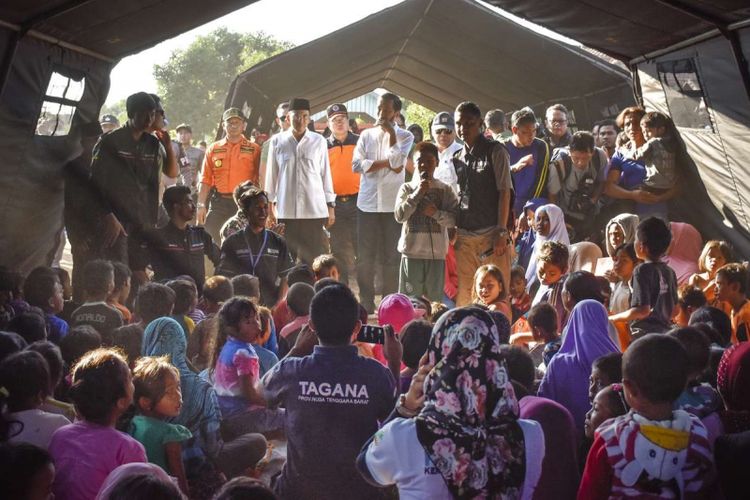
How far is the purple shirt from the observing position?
372 cm

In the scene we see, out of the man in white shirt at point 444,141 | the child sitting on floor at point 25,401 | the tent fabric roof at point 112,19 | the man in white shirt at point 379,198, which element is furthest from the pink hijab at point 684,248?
the child sitting on floor at point 25,401

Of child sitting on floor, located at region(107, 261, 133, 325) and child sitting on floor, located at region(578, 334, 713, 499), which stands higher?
child sitting on floor, located at region(107, 261, 133, 325)

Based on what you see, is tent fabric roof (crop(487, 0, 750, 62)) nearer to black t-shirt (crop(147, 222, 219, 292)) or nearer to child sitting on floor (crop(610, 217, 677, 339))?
child sitting on floor (crop(610, 217, 677, 339))

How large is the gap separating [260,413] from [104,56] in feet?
16.6

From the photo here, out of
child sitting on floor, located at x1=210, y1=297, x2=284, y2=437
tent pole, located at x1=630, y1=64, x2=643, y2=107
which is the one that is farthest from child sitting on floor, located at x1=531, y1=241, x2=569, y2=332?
tent pole, located at x1=630, y1=64, x2=643, y2=107

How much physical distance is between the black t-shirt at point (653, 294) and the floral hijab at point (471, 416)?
3.28 m

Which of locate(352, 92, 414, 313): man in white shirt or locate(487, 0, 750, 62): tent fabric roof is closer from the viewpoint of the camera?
locate(487, 0, 750, 62): tent fabric roof

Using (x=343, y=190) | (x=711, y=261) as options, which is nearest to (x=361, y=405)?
(x=711, y=261)

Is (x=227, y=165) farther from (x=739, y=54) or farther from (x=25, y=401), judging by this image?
(x=25, y=401)

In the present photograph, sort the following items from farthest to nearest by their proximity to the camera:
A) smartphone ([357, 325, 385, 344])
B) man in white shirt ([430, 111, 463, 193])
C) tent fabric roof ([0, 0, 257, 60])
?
man in white shirt ([430, 111, 463, 193])
tent fabric roof ([0, 0, 257, 60])
smartphone ([357, 325, 385, 344])

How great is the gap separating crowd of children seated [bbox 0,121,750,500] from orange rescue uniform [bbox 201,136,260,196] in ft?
15.8

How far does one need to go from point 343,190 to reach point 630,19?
13.5 feet

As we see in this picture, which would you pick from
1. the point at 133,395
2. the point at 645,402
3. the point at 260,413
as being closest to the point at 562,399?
the point at 645,402

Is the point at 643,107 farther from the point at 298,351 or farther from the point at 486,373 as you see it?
the point at 486,373
